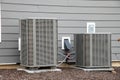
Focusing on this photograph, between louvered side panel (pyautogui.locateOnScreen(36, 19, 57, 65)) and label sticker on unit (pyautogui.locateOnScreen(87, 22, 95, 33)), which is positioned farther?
label sticker on unit (pyautogui.locateOnScreen(87, 22, 95, 33))

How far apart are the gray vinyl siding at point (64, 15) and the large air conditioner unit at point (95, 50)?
0.82 meters

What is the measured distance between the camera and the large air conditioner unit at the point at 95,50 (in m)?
7.52

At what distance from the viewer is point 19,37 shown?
7.49 meters

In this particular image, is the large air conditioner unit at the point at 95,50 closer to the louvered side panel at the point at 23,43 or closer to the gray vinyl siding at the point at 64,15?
the gray vinyl siding at the point at 64,15

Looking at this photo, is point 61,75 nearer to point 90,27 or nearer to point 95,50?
point 95,50

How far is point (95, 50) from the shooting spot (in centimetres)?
754

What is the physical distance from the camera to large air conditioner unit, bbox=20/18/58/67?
23.1ft

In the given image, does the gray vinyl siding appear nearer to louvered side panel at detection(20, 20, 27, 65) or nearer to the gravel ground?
louvered side panel at detection(20, 20, 27, 65)

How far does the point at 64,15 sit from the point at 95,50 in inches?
50.4

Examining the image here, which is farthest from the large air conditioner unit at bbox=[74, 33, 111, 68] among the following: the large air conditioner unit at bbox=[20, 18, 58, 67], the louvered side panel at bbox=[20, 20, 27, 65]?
the louvered side panel at bbox=[20, 20, 27, 65]

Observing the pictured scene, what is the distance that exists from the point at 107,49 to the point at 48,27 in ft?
4.65

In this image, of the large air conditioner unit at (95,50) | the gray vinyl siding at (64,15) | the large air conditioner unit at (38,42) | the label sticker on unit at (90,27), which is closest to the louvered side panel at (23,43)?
the large air conditioner unit at (38,42)

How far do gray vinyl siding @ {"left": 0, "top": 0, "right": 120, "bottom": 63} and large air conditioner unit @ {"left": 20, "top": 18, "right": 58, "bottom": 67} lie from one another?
0.47 metres

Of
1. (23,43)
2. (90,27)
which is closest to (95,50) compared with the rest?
(90,27)
